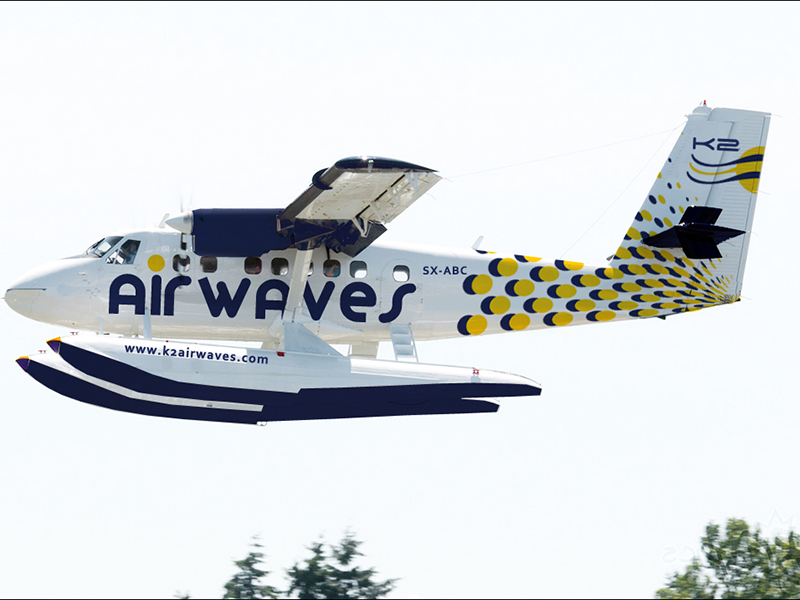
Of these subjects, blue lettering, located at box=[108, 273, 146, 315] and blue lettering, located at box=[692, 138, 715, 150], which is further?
blue lettering, located at box=[692, 138, 715, 150]

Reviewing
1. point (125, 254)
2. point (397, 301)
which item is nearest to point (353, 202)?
point (397, 301)

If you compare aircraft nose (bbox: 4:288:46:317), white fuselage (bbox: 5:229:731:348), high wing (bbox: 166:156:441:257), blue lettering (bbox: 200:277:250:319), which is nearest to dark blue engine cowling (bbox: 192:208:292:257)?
high wing (bbox: 166:156:441:257)

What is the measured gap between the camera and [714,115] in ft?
62.4

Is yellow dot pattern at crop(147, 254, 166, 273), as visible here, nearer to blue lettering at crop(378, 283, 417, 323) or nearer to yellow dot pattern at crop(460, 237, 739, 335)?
blue lettering at crop(378, 283, 417, 323)

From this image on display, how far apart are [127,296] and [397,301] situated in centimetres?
433

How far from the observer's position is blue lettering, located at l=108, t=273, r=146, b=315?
699 inches

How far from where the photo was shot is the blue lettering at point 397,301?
18016 millimetres

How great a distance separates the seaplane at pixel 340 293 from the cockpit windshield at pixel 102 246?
0.04m

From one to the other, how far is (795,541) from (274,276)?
9.71m

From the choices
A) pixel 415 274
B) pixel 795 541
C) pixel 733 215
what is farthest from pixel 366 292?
pixel 795 541

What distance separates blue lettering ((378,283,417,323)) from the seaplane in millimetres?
22

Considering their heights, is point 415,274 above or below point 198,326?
above

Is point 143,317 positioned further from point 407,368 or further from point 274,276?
point 407,368

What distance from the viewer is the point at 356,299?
706 inches
